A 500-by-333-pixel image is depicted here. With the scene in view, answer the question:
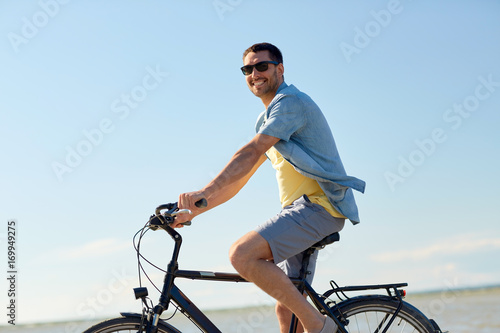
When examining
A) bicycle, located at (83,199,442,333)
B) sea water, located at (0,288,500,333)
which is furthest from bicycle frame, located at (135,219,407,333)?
sea water, located at (0,288,500,333)

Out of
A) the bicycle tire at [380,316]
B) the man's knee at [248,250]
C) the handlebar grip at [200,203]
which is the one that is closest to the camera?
the handlebar grip at [200,203]

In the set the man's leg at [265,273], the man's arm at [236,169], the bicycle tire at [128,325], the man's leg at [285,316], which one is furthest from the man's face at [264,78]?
the bicycle tire at [128,325]

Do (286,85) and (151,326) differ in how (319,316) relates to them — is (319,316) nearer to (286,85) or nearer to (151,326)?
(151,326)

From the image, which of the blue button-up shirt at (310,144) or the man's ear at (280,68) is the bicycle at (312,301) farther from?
the man's ear at (280,68)

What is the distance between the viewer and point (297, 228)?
3137mm

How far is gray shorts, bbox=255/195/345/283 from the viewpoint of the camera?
3096mm

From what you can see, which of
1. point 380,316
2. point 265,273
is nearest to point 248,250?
point 265,273

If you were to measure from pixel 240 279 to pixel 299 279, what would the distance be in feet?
1.10

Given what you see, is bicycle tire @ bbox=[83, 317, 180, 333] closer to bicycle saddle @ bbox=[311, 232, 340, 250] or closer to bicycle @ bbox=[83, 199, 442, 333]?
bicycle @ bbox=[83, 199, 442, 333]

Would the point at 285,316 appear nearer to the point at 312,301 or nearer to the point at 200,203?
the point at 312,301

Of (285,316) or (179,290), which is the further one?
(285,316)

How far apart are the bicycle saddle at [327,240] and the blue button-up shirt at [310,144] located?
12 centimetres

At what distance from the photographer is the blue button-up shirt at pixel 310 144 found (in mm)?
3133

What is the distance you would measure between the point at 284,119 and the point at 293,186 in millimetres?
420
